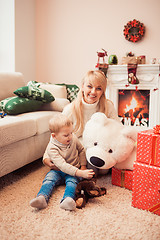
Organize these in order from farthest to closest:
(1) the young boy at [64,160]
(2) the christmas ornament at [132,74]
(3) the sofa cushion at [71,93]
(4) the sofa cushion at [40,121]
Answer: (2) the christmas ornament at [132,74] < (3) the sofa cushion at [71,93] < (4) the sofa cushion at [40,121] < (1) the young boy at [64,160]

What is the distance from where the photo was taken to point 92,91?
1.68m

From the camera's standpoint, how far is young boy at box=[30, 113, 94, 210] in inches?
51.7

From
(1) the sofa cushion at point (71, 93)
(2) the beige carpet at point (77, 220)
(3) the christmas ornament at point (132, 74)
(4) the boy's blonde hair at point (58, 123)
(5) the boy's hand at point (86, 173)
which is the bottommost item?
(2) the beige carpet at point (77, 220)

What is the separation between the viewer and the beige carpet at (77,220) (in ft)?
3.22

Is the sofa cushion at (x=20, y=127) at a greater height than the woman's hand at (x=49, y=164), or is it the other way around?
the sofa cushion at (x=20, y=127)

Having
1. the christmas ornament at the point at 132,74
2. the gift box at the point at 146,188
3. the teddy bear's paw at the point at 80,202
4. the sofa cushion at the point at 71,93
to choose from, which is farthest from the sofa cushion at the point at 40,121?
the christmas ornament at the point at 132,74

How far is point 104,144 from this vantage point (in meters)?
1.37

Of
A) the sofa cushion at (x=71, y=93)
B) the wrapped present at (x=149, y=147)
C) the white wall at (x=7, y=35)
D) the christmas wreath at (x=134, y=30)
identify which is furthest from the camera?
the white wall at (x=7, y=35)

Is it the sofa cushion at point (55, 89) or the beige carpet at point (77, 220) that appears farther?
the sofa cushion at point (55, 89)

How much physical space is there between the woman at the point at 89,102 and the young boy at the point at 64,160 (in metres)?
0.25

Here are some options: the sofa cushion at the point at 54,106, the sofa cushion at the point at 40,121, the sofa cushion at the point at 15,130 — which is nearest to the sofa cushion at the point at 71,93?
the sofa cushion at the point at 54,106

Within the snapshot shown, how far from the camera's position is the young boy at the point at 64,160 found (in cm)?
131

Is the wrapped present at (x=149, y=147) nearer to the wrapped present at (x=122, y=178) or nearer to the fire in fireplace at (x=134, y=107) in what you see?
the wrapped present at (x=122, y=178)

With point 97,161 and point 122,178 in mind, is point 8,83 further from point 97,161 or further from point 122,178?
point 122,178
